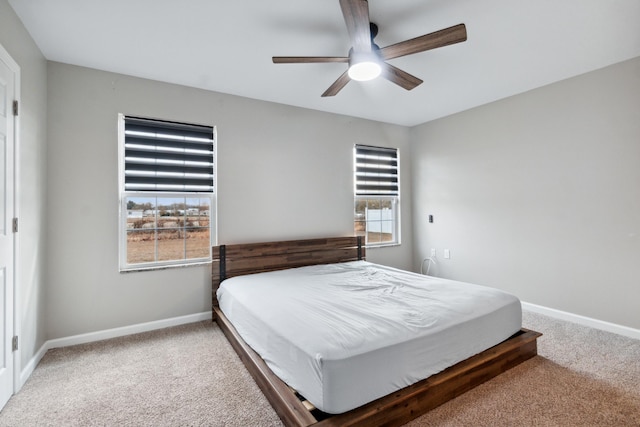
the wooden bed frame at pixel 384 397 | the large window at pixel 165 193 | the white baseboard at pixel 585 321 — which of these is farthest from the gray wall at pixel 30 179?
the white baseboard at pixel 585 321

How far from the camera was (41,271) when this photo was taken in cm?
249

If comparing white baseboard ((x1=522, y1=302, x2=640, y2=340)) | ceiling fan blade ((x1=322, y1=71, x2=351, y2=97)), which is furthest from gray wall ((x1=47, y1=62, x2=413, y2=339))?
white baseboard ((x1=522, y1=302, x2=640, y2=340))

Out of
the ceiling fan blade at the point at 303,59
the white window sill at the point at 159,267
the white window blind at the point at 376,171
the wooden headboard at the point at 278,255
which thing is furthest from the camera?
the white window blind at the point at 376,171

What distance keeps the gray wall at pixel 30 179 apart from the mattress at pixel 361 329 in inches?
56.1

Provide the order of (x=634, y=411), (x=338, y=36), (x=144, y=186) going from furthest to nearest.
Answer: (x=144, y=186) → (x=338, y=36) → (x=634, y=411)

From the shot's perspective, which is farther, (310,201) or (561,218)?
(310,201)

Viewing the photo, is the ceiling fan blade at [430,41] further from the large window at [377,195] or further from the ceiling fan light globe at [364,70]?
the large window at [377,195]

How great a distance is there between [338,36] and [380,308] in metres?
2.08

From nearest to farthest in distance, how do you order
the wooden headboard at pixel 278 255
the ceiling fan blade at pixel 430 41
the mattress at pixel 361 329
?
1. the mattress at pixel 361 329
2. the ceiling fan blade at pixel 430 41
3. the wooden headboard at pixel 278 255

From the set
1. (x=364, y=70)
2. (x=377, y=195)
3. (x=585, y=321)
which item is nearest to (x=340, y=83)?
(x=364, y=70)

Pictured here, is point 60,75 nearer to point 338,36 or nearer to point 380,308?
point 338,36

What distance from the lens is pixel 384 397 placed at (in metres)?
1.56

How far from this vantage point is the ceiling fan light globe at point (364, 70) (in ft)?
6.75

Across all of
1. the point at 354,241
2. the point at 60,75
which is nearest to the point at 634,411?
the point at 354,241
